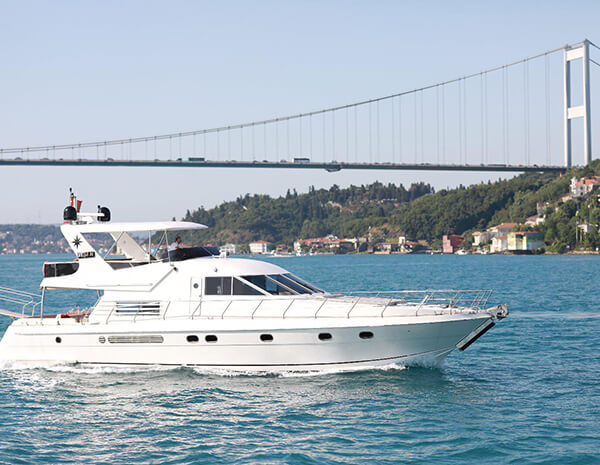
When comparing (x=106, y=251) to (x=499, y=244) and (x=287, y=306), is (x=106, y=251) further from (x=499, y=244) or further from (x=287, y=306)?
(x=499, y=244)

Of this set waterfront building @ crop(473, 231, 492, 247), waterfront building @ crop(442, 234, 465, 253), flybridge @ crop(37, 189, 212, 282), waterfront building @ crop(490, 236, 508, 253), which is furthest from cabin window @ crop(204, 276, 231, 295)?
waterfront building @ crop(442, 234, 465, 253)

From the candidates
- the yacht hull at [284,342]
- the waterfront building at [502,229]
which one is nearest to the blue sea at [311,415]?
the yacht hull at [284,342]

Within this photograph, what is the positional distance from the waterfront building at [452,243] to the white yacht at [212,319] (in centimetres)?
16320

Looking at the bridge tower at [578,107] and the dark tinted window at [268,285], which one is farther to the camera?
the bridge tower at [578,107]

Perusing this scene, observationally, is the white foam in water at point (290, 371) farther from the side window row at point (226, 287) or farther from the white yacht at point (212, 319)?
the side window row at point (226, 287)

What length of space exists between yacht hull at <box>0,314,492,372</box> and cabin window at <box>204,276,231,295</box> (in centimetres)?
99

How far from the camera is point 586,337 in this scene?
2188 centimetres

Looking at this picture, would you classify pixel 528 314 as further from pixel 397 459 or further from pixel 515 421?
pixel 397 459

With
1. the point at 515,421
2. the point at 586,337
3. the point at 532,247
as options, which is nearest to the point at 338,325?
the point at 515,421

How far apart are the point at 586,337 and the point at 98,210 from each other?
14472 mm

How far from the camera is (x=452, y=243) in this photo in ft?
579

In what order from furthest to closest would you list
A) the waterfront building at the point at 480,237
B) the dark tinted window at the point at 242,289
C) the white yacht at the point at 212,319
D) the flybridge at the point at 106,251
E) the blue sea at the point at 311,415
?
1. the waterfront building at the point at 480,237
2. the flybridge at the point at 106,251
3. the dark tinted window at the point at 242,289
4. the white yacht at the point at 212,319
5. the blue sea at the point at 311,415

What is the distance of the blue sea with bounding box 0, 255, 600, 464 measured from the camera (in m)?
10.9

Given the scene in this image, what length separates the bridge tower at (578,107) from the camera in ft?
343
